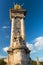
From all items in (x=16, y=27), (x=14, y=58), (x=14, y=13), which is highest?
(x=14, y=13)

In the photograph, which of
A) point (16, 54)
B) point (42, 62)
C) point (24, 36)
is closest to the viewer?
point (16, 54)

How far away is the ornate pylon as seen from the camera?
2162cm

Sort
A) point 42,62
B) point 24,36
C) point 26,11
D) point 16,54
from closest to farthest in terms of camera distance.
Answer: point 16,54, point 24,36, point 26,11, point 42,62

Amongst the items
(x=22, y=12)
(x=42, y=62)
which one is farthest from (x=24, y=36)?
(x=42, y=62)

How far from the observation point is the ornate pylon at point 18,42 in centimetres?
2162

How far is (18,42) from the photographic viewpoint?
2322cm

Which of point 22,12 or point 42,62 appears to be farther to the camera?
point 42,62

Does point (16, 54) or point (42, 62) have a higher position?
point (42, 62)

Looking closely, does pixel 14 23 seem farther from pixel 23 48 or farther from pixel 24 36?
pixel 23 48

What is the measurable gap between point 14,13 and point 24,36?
439 cm

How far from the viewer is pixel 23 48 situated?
71.8ft

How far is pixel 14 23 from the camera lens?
27.7 m

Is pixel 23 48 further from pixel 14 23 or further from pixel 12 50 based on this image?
pixel 14 23

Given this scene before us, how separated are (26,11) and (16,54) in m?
9.25
